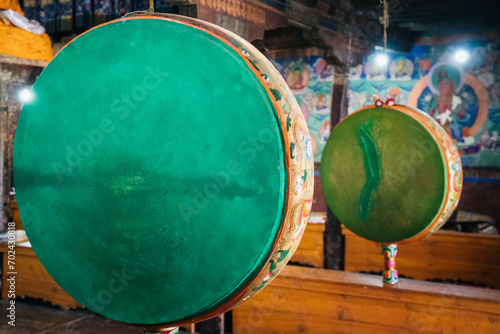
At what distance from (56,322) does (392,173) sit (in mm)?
2240

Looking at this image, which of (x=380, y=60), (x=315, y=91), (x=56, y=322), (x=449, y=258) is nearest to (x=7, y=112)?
(x=56, y=322)

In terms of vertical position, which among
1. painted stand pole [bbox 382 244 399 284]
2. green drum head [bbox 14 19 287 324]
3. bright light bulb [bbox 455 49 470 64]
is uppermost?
bright light bulb [bbox 455 49 470 64]

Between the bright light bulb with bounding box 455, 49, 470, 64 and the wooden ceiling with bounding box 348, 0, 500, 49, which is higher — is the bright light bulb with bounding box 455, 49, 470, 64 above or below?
below

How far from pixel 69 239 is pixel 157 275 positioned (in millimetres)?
203

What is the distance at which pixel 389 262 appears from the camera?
7.70ft

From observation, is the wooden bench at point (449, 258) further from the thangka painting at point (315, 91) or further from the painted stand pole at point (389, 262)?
the thangka painting at point (315, 91)

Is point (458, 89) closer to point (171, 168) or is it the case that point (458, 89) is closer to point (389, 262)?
point (389, 262)

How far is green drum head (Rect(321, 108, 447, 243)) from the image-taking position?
1.95 metres

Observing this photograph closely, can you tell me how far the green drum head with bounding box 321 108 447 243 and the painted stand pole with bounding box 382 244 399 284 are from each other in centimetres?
19

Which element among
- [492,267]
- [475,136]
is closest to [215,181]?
[492,267]

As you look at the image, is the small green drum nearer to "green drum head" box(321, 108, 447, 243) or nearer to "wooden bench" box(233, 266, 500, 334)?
"green drum head" box(321, 108, 447, 243)

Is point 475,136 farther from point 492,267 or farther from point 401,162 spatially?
point 401,162

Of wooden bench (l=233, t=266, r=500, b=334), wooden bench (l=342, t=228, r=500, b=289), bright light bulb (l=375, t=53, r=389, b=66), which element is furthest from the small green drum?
bright light bulb (l=375, t=53, r=389, b=66)

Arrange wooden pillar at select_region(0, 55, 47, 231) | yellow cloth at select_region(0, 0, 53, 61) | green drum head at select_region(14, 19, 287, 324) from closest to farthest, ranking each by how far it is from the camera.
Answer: green drum head at select_region(14, 19, 287, 324)
yellow cloth at select_region(0, 0, 53, 61)
wooden pillar at select_region(0, 55, 47, 231)
